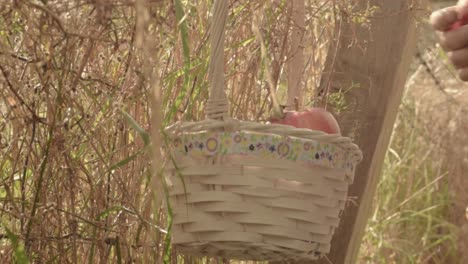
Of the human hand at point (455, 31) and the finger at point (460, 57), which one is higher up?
the human hand at point (455, 31)

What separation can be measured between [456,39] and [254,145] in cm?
65

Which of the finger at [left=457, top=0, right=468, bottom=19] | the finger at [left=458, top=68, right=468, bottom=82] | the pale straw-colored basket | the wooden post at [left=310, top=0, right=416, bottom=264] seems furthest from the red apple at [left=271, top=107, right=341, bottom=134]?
the wooden post at [left=310, top=0, right=416, bottom=264]

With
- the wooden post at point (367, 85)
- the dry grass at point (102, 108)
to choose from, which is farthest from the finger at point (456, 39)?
the wooden post at point (367, 85)

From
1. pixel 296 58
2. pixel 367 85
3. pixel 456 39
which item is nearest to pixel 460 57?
Result: pixel 456 39

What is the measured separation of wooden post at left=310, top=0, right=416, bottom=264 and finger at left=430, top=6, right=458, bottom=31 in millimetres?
459

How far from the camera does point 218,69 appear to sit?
1.78 m

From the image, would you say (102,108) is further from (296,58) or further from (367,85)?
(367,85)

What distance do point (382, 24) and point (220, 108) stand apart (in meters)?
1.08

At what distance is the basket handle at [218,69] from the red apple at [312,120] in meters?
0.22

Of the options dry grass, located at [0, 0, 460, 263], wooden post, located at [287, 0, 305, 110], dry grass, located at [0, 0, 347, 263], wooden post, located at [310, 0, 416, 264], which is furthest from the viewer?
wooden post, located at [310, 0, 416, 264]

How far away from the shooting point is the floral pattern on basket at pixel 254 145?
1779 millimetres

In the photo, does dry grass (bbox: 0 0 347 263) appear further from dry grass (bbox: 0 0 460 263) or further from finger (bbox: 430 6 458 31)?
finger (bbox: 430 6 458 31)

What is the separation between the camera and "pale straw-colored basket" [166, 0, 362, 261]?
178 cm

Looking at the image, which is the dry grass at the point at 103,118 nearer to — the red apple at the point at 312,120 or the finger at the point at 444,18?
the red apple at the point at 312,120
